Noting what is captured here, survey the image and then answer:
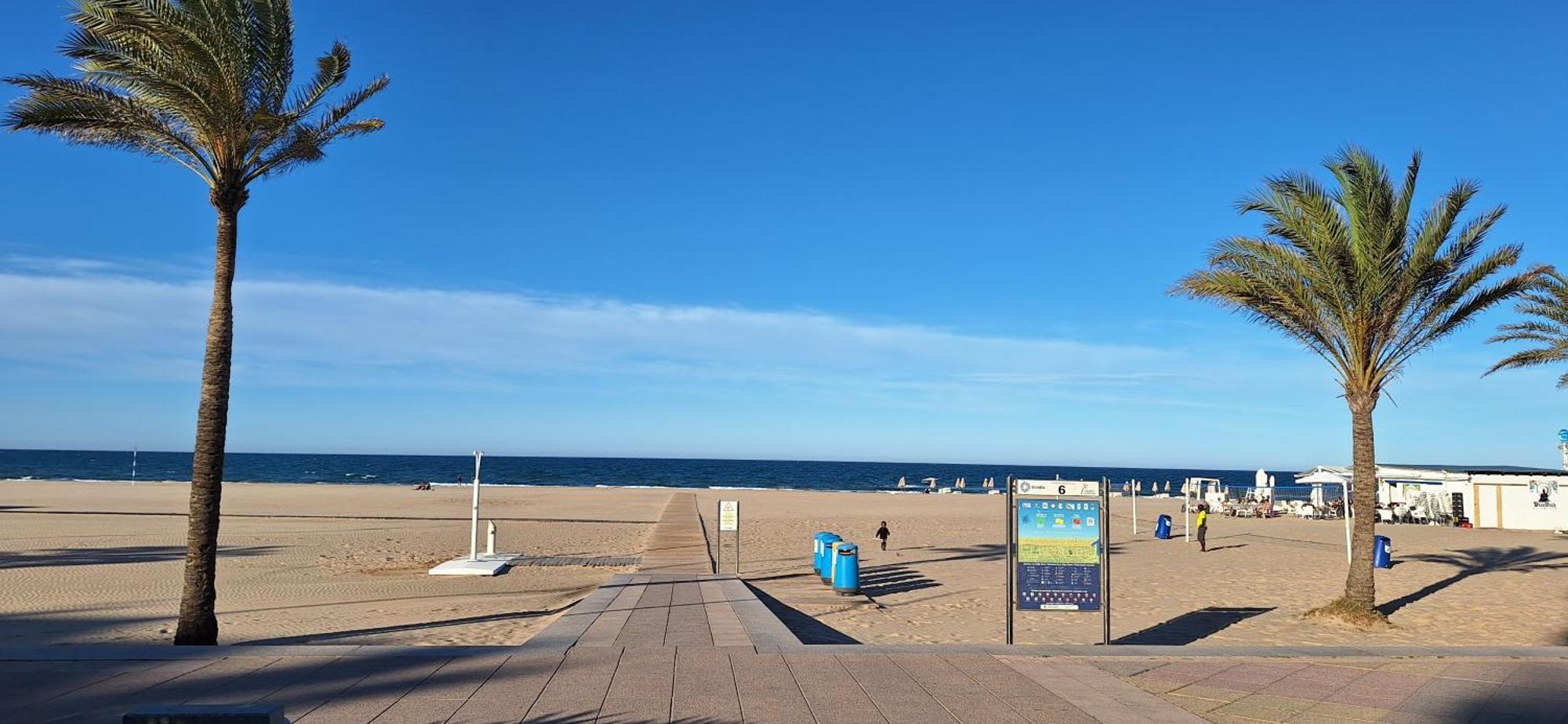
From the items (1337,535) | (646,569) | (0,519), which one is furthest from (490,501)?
(1337,535)

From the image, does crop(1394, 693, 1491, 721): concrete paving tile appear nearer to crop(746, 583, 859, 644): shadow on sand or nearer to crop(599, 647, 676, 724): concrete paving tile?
crop(599, 647, 676, 724): concrete paving tile

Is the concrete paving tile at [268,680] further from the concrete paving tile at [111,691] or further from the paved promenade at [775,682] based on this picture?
the concrete paving tile at [111,691]

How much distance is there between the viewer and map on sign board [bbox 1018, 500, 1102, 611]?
34.8 ft

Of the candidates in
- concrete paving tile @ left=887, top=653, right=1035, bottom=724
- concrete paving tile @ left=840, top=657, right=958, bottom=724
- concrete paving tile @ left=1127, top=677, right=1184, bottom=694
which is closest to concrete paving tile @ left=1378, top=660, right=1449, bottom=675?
concrete paving tile @ left=1127, top=677, right=1184, bottom=694

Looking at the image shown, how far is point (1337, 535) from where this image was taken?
3181 centimetres

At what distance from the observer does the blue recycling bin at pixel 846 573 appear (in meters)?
15.6

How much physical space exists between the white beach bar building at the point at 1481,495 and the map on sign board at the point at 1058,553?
3041cm

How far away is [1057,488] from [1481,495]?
33673 millimetres

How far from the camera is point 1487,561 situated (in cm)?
2303

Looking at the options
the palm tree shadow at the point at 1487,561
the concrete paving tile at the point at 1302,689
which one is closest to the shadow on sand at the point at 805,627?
the concrete paving tile at the point at 1302,689

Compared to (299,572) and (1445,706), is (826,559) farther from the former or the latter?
(1445,706)

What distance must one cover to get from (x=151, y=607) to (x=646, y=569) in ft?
24.8

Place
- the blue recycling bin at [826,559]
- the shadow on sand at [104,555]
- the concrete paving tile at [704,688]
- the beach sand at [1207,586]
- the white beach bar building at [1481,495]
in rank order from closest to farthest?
the concrete paving tile at [704,688] < the beach sand at [1207,586] < the blue recycling bin at [826,559] < the shadow on sand at [104,555] < the white beach bar building at [1481,495]

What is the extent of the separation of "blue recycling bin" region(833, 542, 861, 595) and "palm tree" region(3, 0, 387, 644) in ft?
28.6
